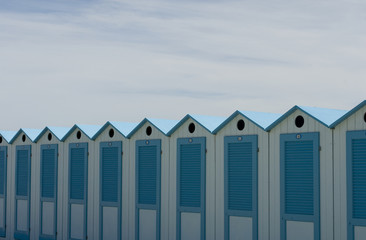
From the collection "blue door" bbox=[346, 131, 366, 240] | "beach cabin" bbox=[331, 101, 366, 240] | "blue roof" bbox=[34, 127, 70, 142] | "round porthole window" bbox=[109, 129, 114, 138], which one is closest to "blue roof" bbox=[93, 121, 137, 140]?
"round porthole window" bbox=[109, 129, 114, 138]

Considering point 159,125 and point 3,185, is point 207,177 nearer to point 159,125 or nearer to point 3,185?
point 159,125

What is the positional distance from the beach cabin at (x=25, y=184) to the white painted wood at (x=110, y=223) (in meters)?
2.80

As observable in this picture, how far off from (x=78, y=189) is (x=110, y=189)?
3.96 ft

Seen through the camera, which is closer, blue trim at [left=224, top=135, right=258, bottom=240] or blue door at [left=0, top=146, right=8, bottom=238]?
blue trim at [left=224, top=135, right=258, bottom=240]

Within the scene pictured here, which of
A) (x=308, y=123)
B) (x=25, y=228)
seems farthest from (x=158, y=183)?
(x=25, y=228)

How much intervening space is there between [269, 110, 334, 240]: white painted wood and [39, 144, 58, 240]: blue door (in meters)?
6.78

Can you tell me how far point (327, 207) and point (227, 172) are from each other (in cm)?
231

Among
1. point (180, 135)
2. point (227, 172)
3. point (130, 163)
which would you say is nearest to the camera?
point (227, 172)

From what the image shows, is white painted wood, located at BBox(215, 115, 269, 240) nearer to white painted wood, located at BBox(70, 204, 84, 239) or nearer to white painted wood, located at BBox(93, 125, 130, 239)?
white painted wood, located at BBox(93, 125, 130, 239)

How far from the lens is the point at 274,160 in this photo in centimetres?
1191

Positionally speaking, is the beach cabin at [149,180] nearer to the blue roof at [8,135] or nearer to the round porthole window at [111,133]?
the round porthole window at [111,133]

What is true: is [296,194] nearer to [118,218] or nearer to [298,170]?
[298,170]

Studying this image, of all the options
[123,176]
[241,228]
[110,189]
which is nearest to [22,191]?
[110,189]

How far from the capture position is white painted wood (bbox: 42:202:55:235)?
1670 centimetres
